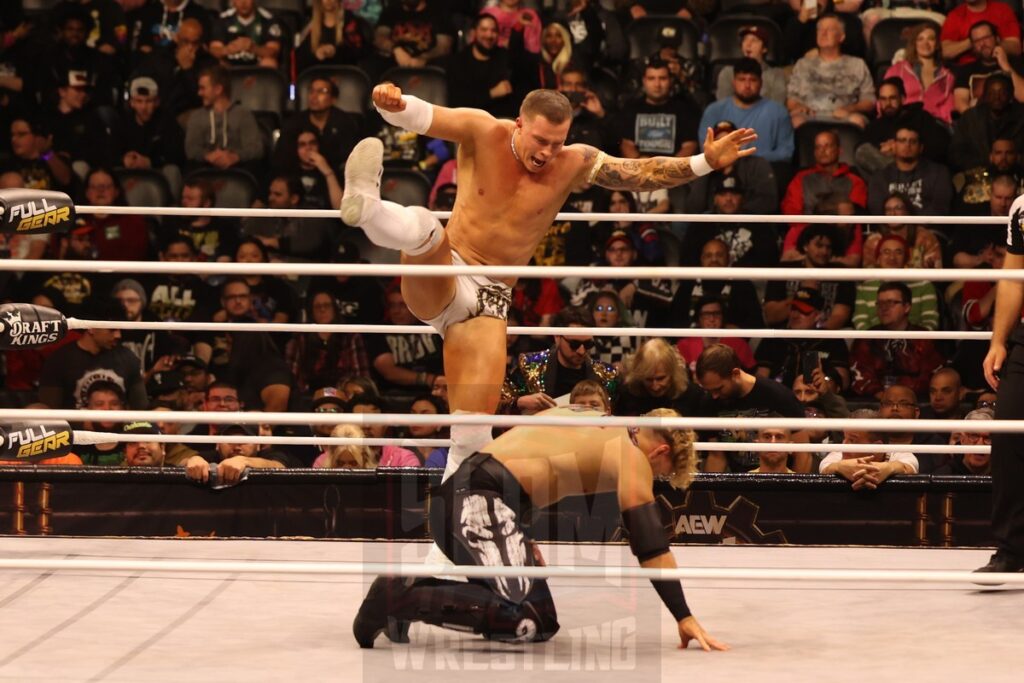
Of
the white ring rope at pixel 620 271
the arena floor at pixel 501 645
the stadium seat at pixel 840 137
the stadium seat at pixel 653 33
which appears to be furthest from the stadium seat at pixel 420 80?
the white ring rope at pixel 620 271

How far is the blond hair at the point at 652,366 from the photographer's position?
4.35m

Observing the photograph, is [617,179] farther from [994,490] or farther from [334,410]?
[334,410]

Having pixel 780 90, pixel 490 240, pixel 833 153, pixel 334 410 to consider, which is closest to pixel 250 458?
pixel 334 410

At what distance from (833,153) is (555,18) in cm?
151

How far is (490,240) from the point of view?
10.6 ft

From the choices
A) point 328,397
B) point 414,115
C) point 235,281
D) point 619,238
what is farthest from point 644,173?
point 235,281

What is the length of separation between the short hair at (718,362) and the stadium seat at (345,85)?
2.55 m

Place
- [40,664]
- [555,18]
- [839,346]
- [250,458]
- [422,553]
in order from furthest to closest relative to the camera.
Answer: [555,18], [839,346], [250,458], [422,553], [40,664]

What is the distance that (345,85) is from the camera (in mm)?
6445

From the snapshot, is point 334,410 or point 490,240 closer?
point 490,240

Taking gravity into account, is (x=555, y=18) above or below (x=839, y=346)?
above

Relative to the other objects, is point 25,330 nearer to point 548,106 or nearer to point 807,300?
point 548,106

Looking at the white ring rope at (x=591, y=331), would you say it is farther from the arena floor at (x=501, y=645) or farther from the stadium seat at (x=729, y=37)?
the stadium seat at (x=729, y=37)

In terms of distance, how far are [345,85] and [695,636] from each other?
4.15 metres
